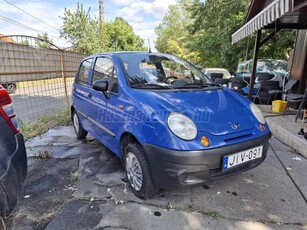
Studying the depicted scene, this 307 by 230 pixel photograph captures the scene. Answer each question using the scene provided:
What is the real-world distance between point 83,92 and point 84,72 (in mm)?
408

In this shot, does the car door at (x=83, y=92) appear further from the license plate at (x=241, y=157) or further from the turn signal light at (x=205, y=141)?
the license plate at (x=241, y=157)

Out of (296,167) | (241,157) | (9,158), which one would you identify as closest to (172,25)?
(296,167)

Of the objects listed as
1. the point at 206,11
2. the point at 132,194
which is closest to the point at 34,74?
the point at 132,194

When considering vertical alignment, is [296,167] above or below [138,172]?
below

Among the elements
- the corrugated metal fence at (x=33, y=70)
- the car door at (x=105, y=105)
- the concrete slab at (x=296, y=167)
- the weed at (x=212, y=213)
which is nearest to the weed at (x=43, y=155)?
the car door at (x=105, y=105)

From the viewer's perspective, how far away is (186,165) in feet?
6.27

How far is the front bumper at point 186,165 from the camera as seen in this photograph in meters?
1.90

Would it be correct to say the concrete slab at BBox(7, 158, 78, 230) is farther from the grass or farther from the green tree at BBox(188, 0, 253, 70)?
the green tree at BBox(188, 0, 253, 70)

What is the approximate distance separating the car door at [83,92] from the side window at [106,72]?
0.26 metres

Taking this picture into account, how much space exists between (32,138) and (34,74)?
74.8 inches

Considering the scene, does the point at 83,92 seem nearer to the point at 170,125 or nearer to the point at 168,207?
the point at 170,125

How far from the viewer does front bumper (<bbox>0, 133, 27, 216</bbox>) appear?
1.46 meters

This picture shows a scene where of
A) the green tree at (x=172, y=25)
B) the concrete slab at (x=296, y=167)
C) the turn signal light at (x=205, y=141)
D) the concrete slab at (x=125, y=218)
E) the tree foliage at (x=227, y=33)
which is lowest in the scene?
the concrete slab at (x=125, y=218)

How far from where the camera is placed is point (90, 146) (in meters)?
3.89
